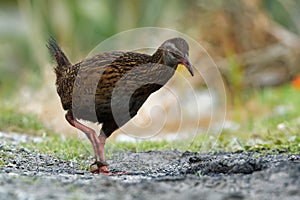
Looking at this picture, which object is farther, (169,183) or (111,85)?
(111,85)

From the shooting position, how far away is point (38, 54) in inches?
536

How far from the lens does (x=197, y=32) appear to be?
47.1ft

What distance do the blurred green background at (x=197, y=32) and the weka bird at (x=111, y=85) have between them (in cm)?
609

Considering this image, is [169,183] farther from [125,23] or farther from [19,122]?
[125,23]

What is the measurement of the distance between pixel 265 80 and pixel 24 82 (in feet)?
17.4

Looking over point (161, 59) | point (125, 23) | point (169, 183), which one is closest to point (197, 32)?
point (125, 23)

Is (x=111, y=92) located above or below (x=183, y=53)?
below

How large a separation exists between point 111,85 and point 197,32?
8.18 metres

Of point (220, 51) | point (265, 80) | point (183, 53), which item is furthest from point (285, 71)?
point (183, 53)

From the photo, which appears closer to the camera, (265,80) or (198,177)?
(198,177)

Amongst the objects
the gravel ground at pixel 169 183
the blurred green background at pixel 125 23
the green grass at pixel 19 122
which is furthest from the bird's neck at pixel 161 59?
the blurred green background at pixel 125 23

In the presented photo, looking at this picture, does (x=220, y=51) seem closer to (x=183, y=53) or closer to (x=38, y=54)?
(x=38, y=54)

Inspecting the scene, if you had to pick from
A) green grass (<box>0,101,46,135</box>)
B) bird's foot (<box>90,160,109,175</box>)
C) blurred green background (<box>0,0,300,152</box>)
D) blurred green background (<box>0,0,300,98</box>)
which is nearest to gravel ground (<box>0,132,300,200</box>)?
bird's foot (<box>90,160,109,175</box>)

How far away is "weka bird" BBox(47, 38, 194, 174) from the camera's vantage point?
638 cm
